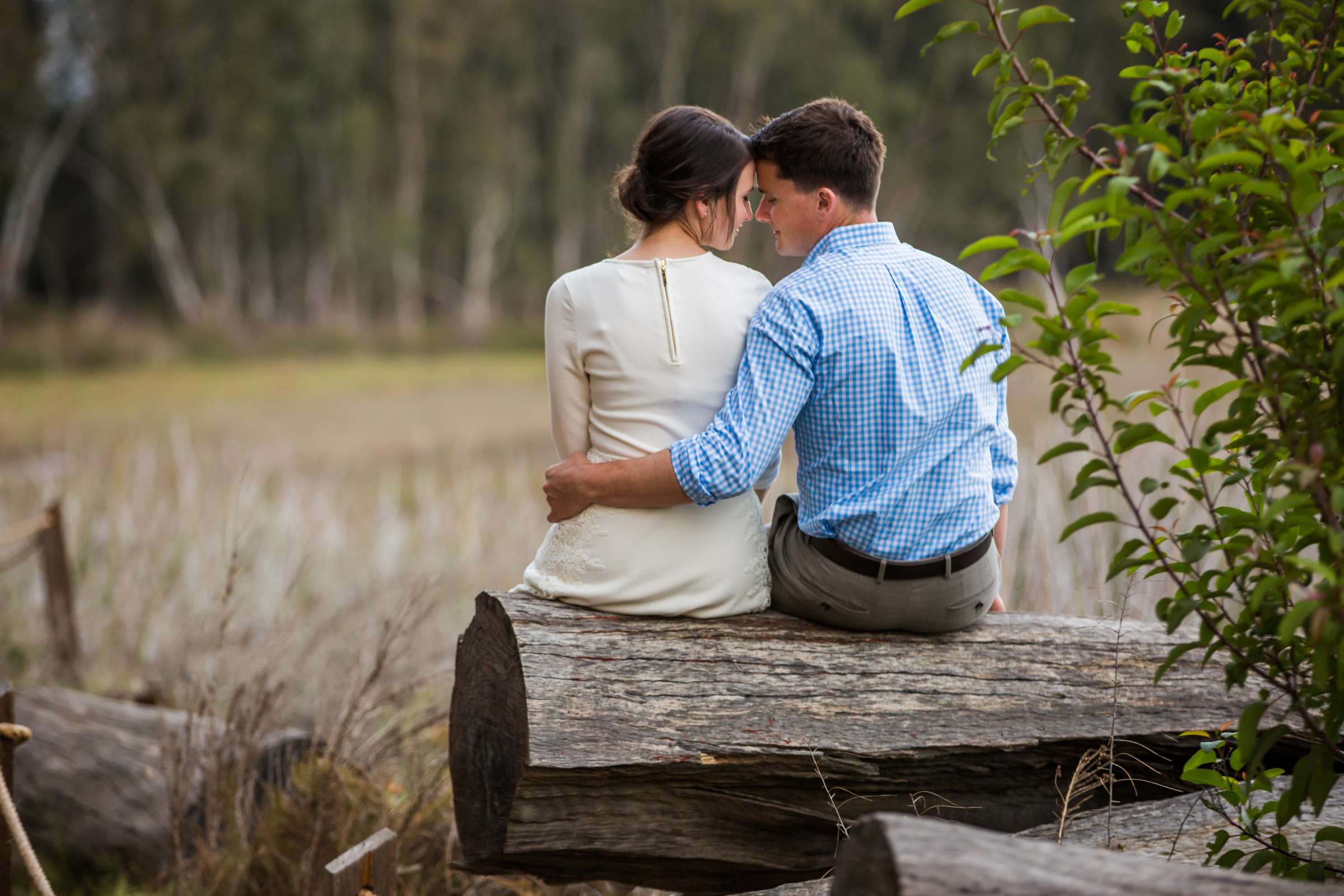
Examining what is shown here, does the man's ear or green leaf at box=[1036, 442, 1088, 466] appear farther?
the man's ear

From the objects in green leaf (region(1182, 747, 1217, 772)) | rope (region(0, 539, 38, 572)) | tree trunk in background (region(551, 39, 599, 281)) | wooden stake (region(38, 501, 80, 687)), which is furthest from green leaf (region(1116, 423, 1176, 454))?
tree trunk in background (region(551, 39, 599, 281))

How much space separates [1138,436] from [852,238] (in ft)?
2.90

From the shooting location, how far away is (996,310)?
2.14m

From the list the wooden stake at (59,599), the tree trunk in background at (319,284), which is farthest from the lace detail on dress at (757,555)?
the tree trunk in background at (319,284)

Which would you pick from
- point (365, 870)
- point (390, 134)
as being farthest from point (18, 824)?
point (390, 134)

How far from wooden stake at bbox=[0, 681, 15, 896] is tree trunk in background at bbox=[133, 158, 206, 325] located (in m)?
17.3

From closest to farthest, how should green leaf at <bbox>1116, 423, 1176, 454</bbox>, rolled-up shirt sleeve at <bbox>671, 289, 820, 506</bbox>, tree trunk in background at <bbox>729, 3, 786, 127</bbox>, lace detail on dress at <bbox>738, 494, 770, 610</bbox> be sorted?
green leaf at <bbox>1116, 423, 1176, 454</bbox>, rolled-up shirt sleeve at <bbox>671, 289, 820, 506</bbox>, lace detail on dress at <bbox>738, 494, 770, 610</bbox>, tree trunk in background at <bbox>729, 3, 786, 127</bbox>

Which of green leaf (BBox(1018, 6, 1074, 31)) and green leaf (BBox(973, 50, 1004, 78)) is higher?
green leaf (BBox(1018, 6, 1074, 31))

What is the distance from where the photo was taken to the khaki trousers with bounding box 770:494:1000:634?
2105 millimetres

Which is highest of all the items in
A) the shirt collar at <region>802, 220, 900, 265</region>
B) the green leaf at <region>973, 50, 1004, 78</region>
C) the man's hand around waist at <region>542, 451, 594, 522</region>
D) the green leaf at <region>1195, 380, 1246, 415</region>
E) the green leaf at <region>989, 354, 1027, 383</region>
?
the green leaf at <region>973, 50, 1004, 78</region>

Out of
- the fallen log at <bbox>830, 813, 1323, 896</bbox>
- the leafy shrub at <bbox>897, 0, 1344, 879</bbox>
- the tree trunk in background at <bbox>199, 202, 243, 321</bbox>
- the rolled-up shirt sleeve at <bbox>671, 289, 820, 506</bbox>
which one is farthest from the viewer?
the tree trunk in background at <bbox>199, 202, 243, 321</bbox>

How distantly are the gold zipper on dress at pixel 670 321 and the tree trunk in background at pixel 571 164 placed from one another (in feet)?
59.2

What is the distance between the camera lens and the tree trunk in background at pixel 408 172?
1977 cm

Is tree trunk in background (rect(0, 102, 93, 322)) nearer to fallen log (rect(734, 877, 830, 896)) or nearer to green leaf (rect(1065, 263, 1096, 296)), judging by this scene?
fallen log (rect(734, 877, 830, 896))
